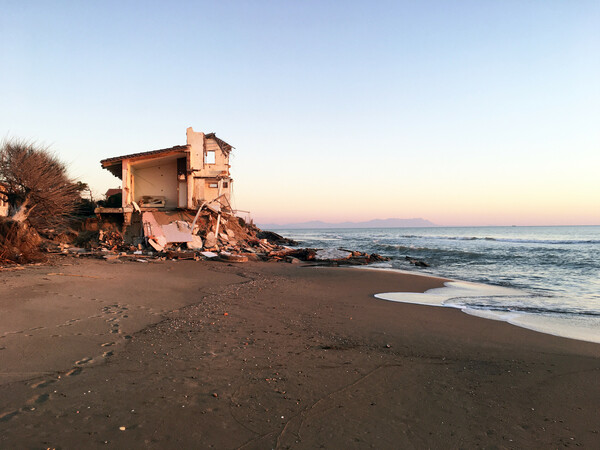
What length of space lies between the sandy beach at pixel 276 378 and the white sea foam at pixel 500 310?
0.63m

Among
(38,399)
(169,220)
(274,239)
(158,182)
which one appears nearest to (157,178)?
(158,182)

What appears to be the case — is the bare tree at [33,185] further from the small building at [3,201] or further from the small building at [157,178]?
the small building at [157,178]

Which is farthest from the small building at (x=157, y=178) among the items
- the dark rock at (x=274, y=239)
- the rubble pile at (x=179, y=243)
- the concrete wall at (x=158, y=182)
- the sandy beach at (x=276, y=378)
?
the sandy beach at (x=276, y=378)

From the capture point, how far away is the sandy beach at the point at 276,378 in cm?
268

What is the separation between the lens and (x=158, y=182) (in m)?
21.6

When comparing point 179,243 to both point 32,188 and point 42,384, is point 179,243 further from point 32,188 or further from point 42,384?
point 42,384

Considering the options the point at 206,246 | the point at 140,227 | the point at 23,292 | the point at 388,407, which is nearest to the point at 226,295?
the point at 23,292

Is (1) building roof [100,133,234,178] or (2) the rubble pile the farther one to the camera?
(1) building roof [100,133,234,178]

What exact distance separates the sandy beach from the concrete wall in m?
15.2

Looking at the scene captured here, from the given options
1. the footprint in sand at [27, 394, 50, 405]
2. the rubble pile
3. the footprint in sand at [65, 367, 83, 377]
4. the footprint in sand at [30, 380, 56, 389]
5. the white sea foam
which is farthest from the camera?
the rubble pile

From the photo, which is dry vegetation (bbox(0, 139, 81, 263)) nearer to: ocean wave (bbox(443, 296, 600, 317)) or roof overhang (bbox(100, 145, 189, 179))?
roof overhang (bbox(100, 145, 189, 179))

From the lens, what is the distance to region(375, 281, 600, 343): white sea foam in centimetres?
593

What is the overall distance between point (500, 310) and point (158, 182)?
19384mm

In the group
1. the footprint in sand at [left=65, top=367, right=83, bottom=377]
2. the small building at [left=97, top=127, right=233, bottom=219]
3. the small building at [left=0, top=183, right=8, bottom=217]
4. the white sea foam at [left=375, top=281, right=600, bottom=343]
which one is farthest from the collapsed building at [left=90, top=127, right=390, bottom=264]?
the footprint in sand at [left=65, top=367, right=83, bottom=377]
